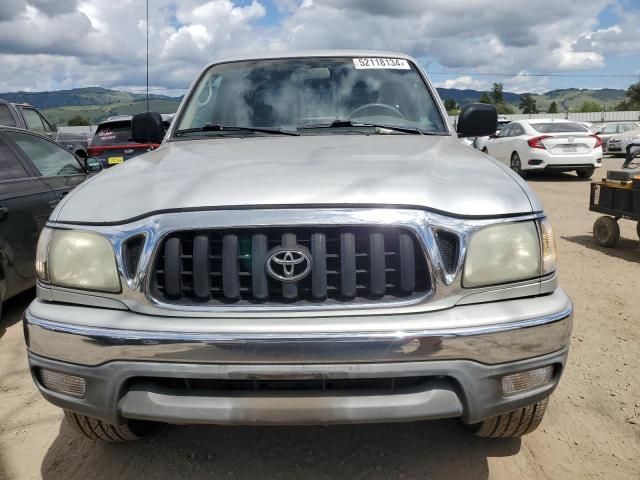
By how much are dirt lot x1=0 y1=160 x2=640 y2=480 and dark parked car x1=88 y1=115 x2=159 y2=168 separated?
7.36m

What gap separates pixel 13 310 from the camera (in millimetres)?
4742

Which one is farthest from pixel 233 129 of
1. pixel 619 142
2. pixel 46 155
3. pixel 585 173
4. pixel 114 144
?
pixel 619 142

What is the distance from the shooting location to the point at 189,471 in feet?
7.87

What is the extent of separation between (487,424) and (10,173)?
4.18 meters

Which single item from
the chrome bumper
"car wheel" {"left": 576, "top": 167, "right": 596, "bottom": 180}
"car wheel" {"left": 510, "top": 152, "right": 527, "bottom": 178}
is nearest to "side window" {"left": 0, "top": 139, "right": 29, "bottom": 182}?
the chrome bumper

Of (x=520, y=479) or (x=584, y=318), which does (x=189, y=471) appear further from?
(x=584, y=318)

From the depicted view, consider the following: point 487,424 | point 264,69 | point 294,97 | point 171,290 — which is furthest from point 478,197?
point 264,69

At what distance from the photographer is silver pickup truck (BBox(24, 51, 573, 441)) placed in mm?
1823

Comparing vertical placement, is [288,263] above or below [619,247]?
above

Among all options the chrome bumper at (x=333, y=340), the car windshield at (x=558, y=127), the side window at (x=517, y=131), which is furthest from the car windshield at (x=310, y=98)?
the side window at (x=517, y=131)

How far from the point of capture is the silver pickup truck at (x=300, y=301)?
1823 millimetres

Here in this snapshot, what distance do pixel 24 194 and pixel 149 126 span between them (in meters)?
1.55

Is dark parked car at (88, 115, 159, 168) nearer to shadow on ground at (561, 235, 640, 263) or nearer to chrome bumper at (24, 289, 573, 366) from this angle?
shadow on ground at (561, 235, 640, 263)

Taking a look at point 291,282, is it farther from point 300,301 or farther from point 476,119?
point 476,119
